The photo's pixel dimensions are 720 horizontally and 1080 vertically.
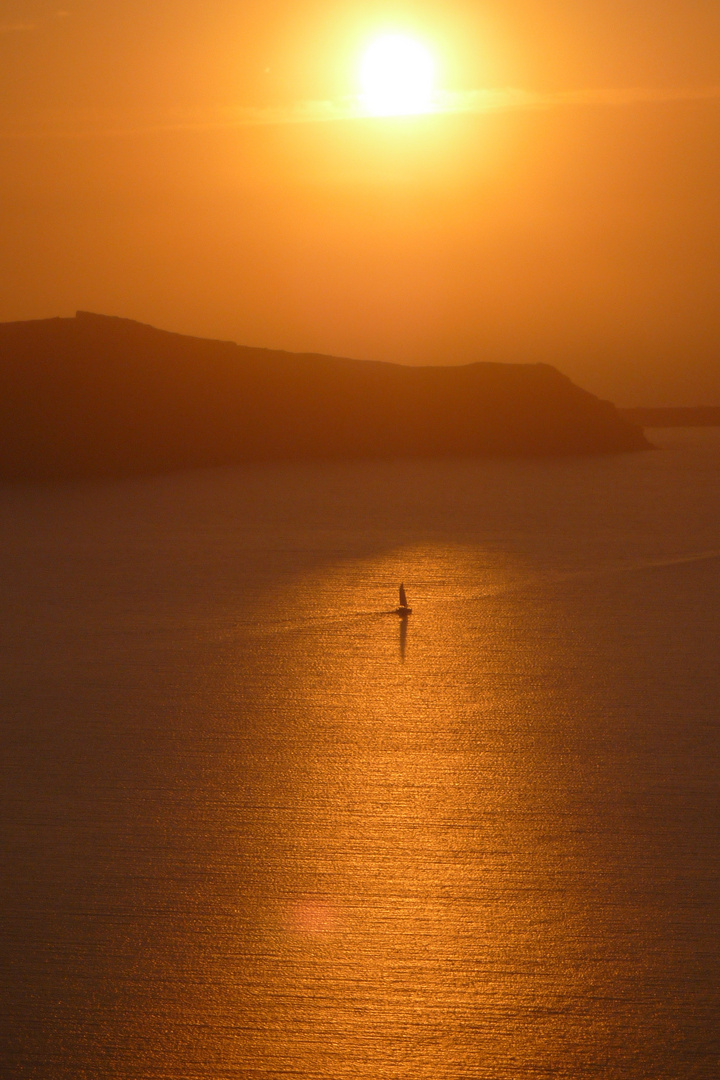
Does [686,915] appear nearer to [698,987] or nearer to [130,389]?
[698,987]

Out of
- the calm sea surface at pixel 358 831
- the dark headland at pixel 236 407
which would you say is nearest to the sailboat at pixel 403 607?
the calm sea surface at pixel 358 831

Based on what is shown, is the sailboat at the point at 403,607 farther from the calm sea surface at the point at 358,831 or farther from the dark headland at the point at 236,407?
the dark headland at the point at 236,407

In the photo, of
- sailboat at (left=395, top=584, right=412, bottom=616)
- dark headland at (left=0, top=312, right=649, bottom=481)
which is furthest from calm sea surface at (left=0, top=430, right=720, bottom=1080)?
dark headland at (left=0, top=312, right=649, bottom=481)

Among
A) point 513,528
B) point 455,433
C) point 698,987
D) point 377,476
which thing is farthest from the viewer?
point 455,433

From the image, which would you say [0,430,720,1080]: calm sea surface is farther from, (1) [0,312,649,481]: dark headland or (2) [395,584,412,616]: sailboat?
(1) [0,312,649,481]: dark headland

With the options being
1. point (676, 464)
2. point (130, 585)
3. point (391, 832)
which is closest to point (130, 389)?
point (676, 464)

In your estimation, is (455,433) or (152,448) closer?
(152,448)


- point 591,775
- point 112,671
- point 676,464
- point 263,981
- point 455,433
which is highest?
point 455,433
